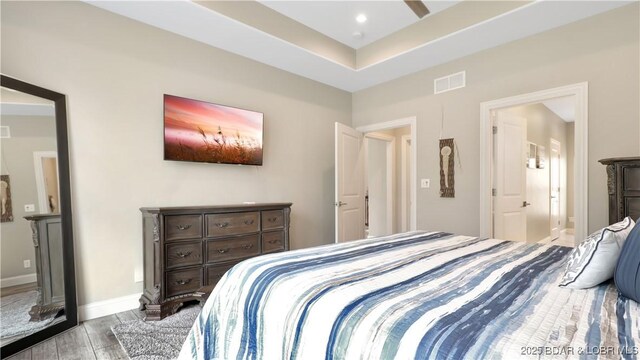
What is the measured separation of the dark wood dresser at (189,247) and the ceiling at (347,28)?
1771 millimetres

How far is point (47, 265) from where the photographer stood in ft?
7.38

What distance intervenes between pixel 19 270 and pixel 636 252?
336cm

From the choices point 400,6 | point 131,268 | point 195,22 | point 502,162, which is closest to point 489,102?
point 502,162

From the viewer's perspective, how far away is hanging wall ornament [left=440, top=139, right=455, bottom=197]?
362 centimetres

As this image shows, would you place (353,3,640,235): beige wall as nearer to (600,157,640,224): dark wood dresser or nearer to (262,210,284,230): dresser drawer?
(600,157,640,224): dark wood dresser

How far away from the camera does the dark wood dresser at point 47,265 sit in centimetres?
218

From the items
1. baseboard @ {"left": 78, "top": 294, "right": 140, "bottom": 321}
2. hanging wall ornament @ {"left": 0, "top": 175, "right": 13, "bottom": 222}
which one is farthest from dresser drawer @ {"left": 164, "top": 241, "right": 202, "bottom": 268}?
hanging wall ornament @ {"left": 0, "top": 175, "right": 13, "bottom": 222}

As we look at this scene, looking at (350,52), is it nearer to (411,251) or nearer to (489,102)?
(489,102)

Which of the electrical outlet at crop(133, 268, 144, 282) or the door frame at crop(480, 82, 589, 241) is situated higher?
the door frame at crop(480, 82, 589, 241)

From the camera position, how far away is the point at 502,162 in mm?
3527

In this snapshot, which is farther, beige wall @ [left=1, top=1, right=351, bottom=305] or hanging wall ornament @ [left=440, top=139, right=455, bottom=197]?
hanging wall ornament @ [left=440, top=139, right=455, bottom=197]

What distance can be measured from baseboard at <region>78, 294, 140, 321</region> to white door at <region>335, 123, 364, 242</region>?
2357 mm

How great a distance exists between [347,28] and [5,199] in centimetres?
348

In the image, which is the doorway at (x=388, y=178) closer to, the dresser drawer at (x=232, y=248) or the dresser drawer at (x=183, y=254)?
the dresser drawer at (x=232, y=248)
